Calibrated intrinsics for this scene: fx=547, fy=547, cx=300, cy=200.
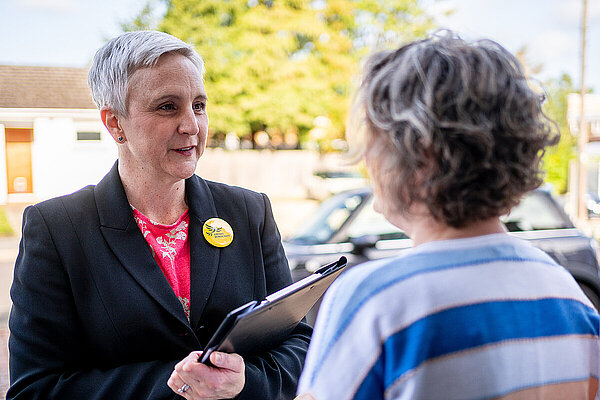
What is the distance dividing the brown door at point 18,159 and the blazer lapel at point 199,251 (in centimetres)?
80

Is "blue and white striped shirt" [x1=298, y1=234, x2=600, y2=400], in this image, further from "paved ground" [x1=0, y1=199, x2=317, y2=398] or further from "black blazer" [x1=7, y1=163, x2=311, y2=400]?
"paved ground" [x1=0, y1=199, x2=317, y2=398]

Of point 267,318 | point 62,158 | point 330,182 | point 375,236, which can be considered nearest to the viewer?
point 267,318

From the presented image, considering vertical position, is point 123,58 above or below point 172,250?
above

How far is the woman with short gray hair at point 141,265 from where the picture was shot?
1.44 meters

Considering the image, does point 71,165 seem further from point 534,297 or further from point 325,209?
point 325,209

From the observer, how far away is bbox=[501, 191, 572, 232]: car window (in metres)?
5.32

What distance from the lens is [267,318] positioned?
1208 mm

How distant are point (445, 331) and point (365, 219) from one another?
14.0ft

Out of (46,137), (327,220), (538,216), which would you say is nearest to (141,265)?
(46,137)

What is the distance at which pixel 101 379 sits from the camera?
→ 1447 millimetres

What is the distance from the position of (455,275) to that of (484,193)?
0.15m

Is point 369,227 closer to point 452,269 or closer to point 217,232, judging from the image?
point 217,232

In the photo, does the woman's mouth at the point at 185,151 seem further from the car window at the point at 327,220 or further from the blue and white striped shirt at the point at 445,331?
the car window at the point at 327,220

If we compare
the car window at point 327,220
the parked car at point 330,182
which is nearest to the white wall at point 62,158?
the car window at point 327,220
